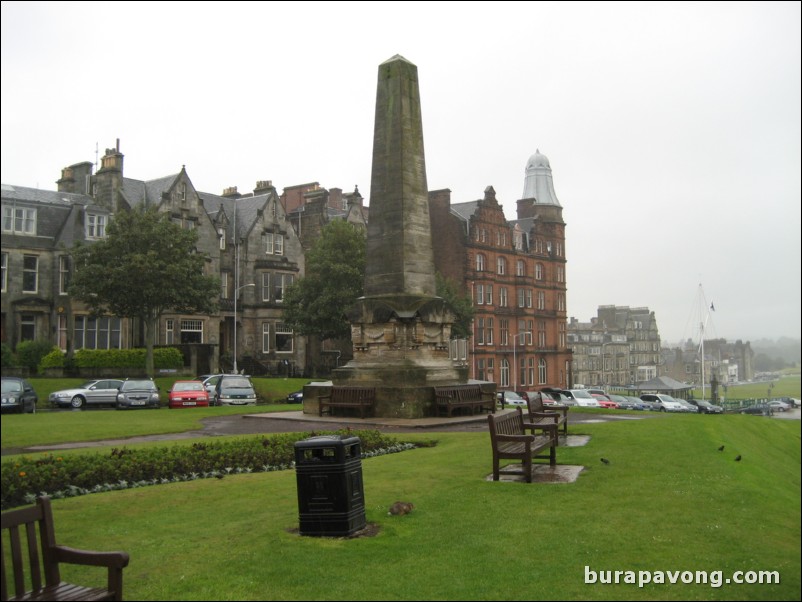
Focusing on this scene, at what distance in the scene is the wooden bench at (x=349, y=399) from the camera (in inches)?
954

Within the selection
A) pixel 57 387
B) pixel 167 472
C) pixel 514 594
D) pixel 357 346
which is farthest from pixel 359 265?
pixel 514 594

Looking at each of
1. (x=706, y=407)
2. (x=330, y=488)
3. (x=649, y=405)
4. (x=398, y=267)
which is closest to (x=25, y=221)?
(x=398, y=267)

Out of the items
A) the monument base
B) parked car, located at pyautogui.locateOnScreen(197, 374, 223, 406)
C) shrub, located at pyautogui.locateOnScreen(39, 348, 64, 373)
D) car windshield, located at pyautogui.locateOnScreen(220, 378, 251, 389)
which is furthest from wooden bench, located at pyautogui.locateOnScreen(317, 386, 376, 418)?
shrub, located at pyautogui.locateOnScreen(39, 348, 64, 373)

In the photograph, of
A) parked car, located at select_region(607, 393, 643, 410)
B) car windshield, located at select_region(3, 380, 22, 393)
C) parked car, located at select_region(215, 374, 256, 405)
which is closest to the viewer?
car windshield, located at select_region(3, 380, 22, 393)

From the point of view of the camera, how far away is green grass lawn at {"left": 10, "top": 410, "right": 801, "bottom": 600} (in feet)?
21.9

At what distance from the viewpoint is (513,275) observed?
2987 inches

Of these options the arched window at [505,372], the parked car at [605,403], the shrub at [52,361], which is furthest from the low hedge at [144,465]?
the arched window at [505,372]

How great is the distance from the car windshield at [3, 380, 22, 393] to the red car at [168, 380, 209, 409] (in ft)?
20.3

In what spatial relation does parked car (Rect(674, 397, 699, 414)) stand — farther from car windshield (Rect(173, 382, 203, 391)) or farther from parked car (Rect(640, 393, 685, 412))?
car windshield (Rect(173, 382, 203, 391))

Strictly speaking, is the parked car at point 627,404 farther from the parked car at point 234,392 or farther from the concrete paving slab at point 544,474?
the concrete paving slab at point 544,474

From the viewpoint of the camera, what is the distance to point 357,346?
26.0 metres

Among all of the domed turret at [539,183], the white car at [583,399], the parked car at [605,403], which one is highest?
the domed turret at [539,183]

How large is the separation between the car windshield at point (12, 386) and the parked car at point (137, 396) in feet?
15.9

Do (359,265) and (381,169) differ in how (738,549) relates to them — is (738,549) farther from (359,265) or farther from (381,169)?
(359,265)
